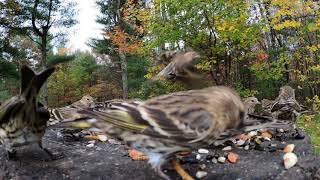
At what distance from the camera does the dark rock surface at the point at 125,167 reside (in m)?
3.50

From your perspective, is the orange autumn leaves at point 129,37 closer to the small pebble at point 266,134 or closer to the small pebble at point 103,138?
the small pebble at point 103,138

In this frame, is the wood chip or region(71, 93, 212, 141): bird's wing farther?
the wood chip

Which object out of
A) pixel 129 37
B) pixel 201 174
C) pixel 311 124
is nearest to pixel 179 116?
pixel 201 174

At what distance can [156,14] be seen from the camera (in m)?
14.6

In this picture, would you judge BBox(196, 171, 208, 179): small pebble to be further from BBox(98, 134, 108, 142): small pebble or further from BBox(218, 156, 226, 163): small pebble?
BBox(98, 134, 108, 142): small pebble

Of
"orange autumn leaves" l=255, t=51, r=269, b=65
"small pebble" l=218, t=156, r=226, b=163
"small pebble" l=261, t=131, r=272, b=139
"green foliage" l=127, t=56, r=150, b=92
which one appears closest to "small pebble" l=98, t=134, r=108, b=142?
"small pebble" l=218, t=156, r=226, b=163

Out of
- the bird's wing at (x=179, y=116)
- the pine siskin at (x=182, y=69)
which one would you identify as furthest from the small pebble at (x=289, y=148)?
the bird's wing at (x=179, y=116)

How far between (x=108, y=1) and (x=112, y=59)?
148 inches

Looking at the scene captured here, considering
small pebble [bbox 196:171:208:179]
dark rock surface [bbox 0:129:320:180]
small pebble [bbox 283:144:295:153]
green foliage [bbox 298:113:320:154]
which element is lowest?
green foliage [bbox 298:113:320:154]

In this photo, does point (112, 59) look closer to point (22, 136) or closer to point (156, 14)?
point (156, 14)

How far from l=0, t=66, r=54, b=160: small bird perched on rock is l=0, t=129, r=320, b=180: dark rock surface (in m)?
0.13

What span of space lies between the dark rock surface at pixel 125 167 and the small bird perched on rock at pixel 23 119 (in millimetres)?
127

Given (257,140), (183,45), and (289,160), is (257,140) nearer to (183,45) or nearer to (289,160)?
(289,160)

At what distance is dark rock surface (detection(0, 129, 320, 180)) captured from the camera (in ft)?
11.5
